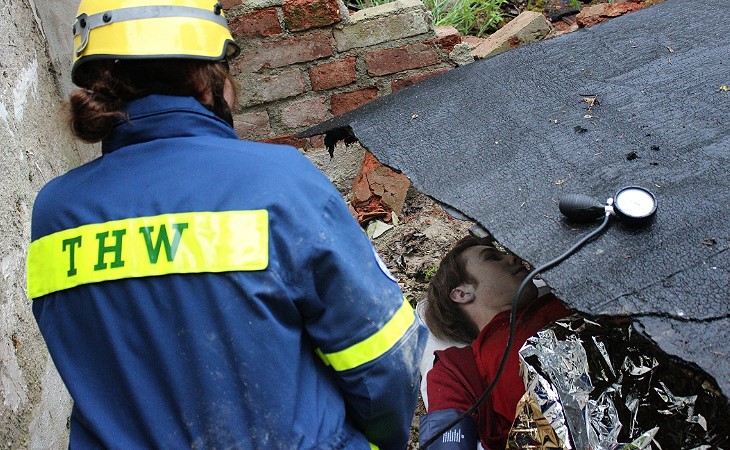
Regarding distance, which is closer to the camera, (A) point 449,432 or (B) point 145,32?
(B) point 145,32

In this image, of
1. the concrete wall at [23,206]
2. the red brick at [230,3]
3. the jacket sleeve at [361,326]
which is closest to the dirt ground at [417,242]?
the red brick at [230,3]

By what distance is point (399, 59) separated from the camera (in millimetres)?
3158

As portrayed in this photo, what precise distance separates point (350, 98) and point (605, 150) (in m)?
1.53

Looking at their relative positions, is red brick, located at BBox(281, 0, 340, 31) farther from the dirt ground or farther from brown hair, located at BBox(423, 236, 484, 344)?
brown hair, located at BBox(423, 236, 484, 344)

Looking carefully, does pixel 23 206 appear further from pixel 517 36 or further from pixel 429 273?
pixel 517 36

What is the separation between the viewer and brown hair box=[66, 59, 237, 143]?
1.30 metres

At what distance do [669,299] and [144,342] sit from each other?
3.18 ft

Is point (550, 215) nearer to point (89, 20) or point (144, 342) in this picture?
point (144, 342)

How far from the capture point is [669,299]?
143 cm

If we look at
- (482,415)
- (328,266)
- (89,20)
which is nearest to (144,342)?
(328,266)

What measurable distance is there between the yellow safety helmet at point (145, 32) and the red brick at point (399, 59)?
5.76 ft

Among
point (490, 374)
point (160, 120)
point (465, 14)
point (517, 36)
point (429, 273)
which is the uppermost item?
point (160, 120)

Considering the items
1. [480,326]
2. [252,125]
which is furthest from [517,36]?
[480,326]

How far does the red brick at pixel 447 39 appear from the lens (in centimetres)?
317
